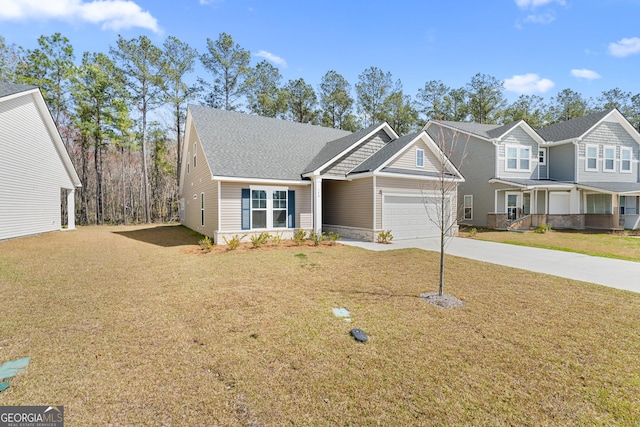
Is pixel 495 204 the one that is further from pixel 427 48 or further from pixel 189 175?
pixel 189 175

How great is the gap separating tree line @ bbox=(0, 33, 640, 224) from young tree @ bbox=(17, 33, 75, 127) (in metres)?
0.07

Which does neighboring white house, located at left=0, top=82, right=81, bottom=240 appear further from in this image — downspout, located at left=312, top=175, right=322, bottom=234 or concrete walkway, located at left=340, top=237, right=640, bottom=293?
concrete walkway, located at left=340, top=237, right=640, bottom=293

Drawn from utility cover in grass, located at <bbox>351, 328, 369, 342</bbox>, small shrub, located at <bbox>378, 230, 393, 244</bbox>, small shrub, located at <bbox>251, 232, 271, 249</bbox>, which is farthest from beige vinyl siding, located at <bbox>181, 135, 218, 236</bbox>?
utility cover in grass, located at <bbox>351, 328, 369, 342</bbox>

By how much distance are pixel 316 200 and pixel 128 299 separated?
368 inches

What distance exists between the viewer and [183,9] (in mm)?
11008

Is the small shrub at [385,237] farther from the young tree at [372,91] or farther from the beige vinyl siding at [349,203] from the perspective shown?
the young tree at [372,91]

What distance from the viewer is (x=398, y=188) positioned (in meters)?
14.1

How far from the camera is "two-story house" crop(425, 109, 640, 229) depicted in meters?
19.5

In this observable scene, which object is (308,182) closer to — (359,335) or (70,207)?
(359,335)

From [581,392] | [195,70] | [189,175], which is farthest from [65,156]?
[581,392]

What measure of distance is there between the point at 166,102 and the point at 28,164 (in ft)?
49.3

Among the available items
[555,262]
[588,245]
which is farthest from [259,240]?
[588,245]

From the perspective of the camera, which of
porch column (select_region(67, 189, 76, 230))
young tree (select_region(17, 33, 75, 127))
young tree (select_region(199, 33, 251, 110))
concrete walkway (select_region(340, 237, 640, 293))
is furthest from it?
young tree (select_region(199, 33, 251, 110))


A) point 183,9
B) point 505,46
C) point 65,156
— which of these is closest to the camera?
point 183,9
